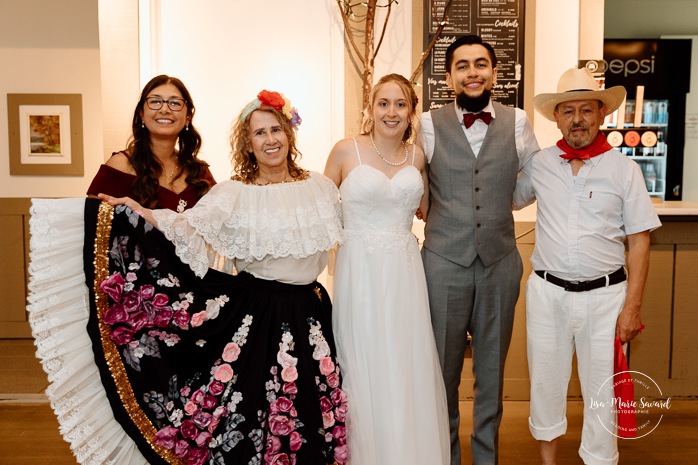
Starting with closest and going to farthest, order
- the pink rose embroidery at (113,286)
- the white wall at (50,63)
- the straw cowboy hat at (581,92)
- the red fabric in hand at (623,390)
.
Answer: the pink rose embroidery at (113,286) → the red fabric in hand at (623,390) → the straw cowboy hat at (581,92) → the white wall at (50,63)

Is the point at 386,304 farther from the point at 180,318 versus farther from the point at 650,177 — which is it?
the point at 650,177

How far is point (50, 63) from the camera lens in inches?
223

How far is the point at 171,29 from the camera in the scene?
12.7ft

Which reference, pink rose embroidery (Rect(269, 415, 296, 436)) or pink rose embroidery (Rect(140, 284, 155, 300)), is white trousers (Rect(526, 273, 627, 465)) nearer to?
pink rose embroidery (Rect(269, 415, 296, 436))

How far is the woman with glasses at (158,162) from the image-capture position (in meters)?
2.61

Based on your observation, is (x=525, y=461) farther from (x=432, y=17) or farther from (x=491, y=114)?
(x=432, y=17)

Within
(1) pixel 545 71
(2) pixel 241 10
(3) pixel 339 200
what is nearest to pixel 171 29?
(2) pixel 241 10

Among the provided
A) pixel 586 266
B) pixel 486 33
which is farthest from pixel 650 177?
pixel 586 266

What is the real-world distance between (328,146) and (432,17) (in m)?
1.03

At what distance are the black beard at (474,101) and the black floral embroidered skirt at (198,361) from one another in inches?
45.2

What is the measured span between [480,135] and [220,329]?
1.35 m

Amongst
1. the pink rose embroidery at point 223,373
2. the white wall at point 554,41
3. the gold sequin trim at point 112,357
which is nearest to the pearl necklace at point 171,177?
the gold sequin trim at point 112,357

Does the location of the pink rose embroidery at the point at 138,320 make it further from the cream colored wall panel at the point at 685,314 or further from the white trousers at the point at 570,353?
the cream colored wall panel at the point at 685,314

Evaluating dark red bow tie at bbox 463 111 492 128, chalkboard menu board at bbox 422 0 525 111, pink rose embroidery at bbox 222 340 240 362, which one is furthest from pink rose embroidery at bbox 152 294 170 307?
chalkboard menu board at bbox 422 0 525 111
